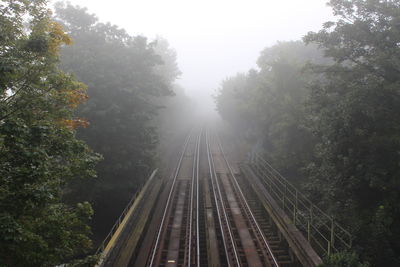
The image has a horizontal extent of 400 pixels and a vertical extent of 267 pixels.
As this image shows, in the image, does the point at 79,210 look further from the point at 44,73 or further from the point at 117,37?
the point at 117,37

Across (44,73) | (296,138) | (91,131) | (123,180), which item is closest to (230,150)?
(296,138)

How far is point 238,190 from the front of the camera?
20.3 meters

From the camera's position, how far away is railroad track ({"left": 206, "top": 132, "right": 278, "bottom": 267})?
12.0m

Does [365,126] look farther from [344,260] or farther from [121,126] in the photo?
[121,126]

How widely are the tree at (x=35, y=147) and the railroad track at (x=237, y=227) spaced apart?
261 inches

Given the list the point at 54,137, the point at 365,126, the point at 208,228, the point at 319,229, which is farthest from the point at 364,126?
the point at 54,137

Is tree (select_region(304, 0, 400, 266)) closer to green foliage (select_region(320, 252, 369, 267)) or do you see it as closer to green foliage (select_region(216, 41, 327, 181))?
green foliage (select_region(320, 252, 369, 267))

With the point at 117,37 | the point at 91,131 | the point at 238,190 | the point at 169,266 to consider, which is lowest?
the point at 169,266

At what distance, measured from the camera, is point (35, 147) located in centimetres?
600

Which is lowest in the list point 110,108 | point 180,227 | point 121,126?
point 180,227

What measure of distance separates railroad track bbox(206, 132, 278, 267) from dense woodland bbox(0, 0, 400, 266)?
10.7ft

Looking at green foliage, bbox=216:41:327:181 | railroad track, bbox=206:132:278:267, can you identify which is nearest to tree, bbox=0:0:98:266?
railroad track, bbox=206:132:278:267

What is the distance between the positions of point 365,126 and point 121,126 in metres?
12.7

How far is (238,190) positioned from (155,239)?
8.08 metres
